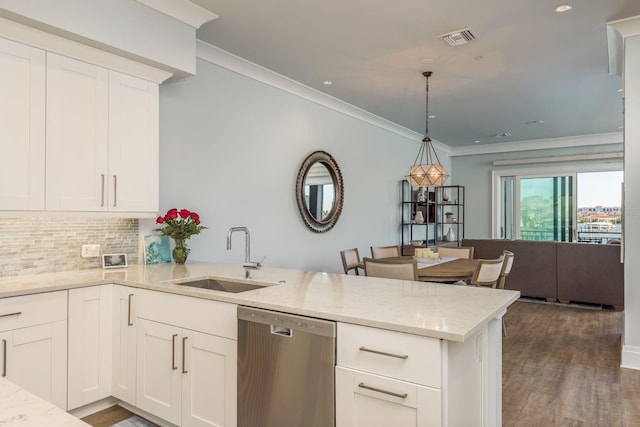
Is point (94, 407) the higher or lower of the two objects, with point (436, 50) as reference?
lower

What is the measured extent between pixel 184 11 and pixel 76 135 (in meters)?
1.14

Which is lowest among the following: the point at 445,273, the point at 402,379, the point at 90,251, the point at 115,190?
the point at 402,379

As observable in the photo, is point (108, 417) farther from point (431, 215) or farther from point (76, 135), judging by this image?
point (431, 215)

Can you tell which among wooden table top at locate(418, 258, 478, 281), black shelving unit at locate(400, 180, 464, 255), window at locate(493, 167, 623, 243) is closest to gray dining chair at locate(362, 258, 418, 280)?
wooden table top at locate(418, 258, 478, 281)

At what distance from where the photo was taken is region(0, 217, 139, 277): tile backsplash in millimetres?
2623

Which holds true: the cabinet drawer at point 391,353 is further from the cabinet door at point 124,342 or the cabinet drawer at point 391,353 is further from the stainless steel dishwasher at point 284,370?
the cabinet door at point 124,342

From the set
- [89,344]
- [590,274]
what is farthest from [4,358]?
[590,274]

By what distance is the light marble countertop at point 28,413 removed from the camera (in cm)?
75

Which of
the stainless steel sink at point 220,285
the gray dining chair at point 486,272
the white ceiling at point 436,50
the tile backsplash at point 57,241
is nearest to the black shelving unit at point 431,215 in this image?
the white ceiling at point 436,50

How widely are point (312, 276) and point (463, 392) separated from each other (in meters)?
1.21

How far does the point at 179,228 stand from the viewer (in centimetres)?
316

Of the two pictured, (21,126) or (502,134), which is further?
(502,134)

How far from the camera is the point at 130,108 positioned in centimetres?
288

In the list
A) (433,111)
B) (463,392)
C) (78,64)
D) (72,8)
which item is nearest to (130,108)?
(78,64)
